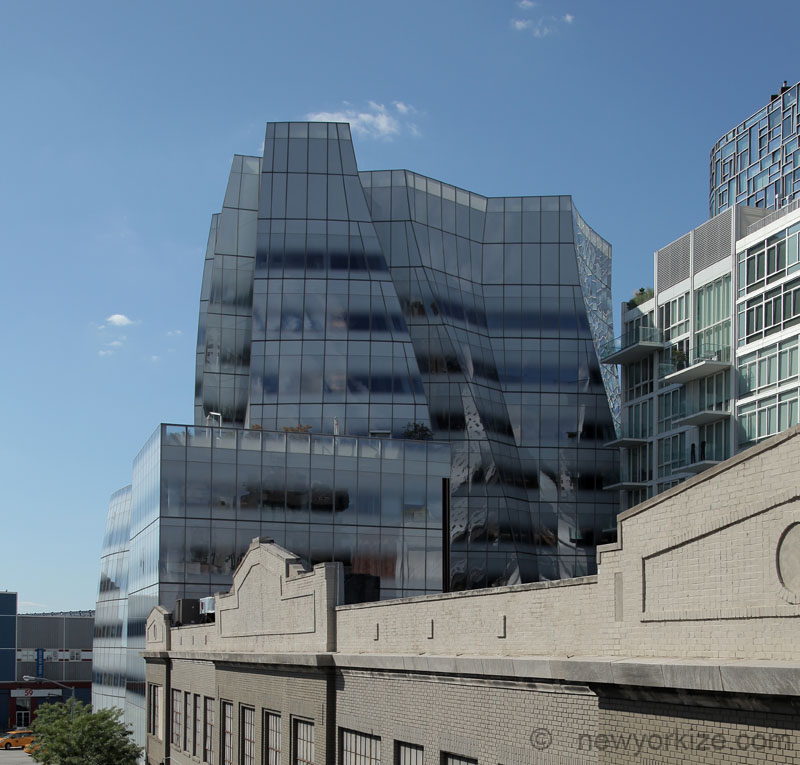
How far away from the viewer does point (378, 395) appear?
7575 centimetres

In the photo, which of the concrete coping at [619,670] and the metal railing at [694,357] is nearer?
the concrete coping at [619,670]

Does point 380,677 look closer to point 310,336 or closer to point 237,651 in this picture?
point 237,651

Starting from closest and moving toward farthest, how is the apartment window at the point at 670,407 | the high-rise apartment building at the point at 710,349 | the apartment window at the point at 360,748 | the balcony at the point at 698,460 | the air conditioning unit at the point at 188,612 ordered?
the apartment window at the point at 360,748, the air conditioning unit at the point at 188,612, the high-rise apartment building at the point at 710,349, the balcony at the point at 698,460, the apartment window at the point at 670,407

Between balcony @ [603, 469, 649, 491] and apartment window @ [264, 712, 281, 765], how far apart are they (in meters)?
54.2

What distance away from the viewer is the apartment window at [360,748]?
20.8 metres

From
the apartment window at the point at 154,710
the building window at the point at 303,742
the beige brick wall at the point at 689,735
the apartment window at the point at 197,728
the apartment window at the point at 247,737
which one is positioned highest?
the beige brick wall at the point at 689,735

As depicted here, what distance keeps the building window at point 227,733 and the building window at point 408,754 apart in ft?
43.7

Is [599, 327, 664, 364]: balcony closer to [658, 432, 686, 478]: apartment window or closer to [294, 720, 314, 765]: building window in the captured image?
[658, 432, 686, 478]: apartment window

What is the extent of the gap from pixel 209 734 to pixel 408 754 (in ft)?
59.5

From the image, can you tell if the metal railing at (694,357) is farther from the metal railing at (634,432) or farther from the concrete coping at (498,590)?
the concrete coping at (498,590)

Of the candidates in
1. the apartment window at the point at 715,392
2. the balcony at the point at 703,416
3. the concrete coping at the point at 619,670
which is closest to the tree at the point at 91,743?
the concrete coping at the point at 619,670

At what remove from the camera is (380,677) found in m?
20.4

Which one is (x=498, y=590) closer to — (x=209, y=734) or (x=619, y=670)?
(x=619, y=670)

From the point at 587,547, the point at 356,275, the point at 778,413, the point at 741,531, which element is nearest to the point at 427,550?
the point at 778,413
